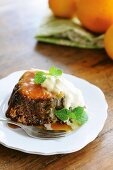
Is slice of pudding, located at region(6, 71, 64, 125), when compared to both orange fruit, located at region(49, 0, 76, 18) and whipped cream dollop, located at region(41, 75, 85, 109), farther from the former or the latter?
orange fruit, located at region(49, 0, 76, 18)

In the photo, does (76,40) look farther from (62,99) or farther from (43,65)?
(62,99)

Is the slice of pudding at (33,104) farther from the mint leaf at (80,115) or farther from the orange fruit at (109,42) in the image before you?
the orange fruit at (109,42)

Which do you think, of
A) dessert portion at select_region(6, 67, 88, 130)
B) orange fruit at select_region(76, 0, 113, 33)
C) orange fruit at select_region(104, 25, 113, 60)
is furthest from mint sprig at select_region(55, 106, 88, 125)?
orange fruit at select_region(76, 0, 113, 33)

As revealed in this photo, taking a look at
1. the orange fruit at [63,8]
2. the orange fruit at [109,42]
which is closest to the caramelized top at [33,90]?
the orange fruit at [109,42]

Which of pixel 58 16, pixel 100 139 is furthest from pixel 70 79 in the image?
pixel 58 16

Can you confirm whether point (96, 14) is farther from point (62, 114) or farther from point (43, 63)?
point (62, 114)

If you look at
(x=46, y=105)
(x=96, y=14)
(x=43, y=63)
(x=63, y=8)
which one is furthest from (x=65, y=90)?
(x=63, y=8)
